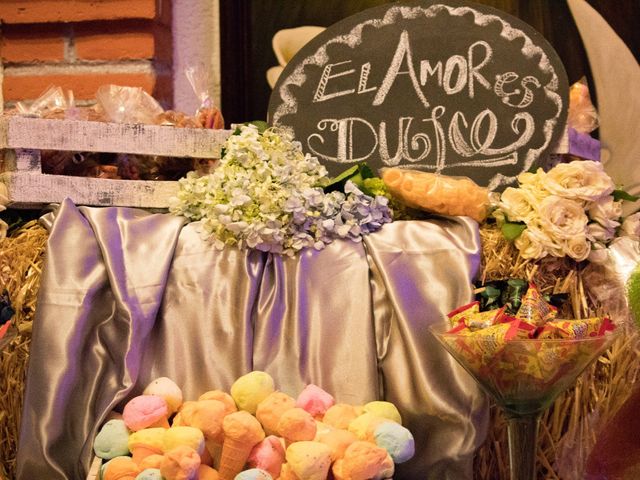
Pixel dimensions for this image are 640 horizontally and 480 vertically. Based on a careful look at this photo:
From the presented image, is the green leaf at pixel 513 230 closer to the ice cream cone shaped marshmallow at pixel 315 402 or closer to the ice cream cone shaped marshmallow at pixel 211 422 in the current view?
the ice cream cone shaped marshmallow at pixel 315 402

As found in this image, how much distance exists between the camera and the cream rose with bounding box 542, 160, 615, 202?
173 centimetres

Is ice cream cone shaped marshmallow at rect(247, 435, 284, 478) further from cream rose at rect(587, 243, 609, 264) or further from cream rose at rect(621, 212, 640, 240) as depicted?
cream rose at rect(621, 212, 640, 240)

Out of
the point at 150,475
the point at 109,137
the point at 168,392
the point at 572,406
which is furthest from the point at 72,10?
the point at 572,406

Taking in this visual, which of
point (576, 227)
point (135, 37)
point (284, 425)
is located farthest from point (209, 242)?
point (135, 37)

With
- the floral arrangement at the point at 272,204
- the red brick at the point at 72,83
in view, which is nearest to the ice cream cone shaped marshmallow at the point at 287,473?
the floral arrangement at the point at 272,204

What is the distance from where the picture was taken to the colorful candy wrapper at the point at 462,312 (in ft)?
5.07

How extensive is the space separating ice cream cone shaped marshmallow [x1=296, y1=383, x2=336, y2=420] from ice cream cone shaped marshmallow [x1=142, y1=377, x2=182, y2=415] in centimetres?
21

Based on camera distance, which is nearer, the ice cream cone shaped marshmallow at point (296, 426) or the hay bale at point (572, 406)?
the ice cream cone shaped marshmallow at point (296, 426)

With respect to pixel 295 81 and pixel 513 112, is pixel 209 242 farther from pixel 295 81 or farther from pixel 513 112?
pixel 513 112

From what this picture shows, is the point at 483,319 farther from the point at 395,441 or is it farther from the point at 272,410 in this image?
the point at 272,410

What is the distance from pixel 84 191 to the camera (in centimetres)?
190

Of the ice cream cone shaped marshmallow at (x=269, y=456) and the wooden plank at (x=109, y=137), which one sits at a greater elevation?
the wooden plank at (x=109, y=137)

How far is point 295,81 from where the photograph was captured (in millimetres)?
2066

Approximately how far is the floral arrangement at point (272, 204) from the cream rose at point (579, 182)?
1.10 feet
